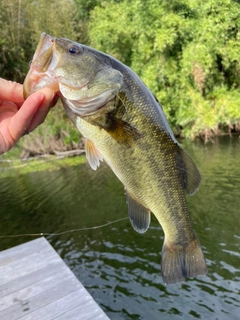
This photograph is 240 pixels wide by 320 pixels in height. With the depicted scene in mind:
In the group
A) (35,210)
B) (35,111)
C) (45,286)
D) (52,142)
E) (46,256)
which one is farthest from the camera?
(52,142)

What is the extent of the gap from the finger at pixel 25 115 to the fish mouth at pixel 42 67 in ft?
0.26

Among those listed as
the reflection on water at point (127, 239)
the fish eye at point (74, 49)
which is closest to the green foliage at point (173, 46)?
the reflection on water at point (127, 239)

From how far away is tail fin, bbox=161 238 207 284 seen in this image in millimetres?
1953

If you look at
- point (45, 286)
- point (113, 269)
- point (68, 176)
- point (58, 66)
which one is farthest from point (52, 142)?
point (58, 66)

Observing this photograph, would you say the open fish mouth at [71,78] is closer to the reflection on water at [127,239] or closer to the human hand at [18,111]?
the human hand at [18,111]

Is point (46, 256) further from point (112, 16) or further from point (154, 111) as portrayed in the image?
point (112, 16)

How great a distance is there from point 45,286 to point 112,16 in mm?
16798

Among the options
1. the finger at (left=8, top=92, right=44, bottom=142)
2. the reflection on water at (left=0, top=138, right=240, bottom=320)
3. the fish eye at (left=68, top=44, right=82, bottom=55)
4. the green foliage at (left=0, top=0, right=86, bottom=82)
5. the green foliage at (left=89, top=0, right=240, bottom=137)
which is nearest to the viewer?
the finger at (left=8, top=92, right=44, bottom=142)

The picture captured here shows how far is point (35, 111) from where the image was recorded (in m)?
1.56

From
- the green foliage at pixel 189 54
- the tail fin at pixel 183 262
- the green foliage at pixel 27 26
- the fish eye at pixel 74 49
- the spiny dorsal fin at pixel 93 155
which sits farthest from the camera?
the green foliage at pixel 27 26

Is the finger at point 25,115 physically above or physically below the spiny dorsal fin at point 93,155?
above

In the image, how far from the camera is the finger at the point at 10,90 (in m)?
1.84

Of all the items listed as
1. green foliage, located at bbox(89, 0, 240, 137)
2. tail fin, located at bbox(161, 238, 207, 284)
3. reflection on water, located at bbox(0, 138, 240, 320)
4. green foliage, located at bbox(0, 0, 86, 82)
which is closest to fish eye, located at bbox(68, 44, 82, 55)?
tail fin, located at bbox(161, 238, 207, 284)

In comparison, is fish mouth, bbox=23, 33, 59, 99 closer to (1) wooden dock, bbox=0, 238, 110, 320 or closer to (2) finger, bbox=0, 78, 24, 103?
(2) finger, bbox=0, 78, 24, 103
